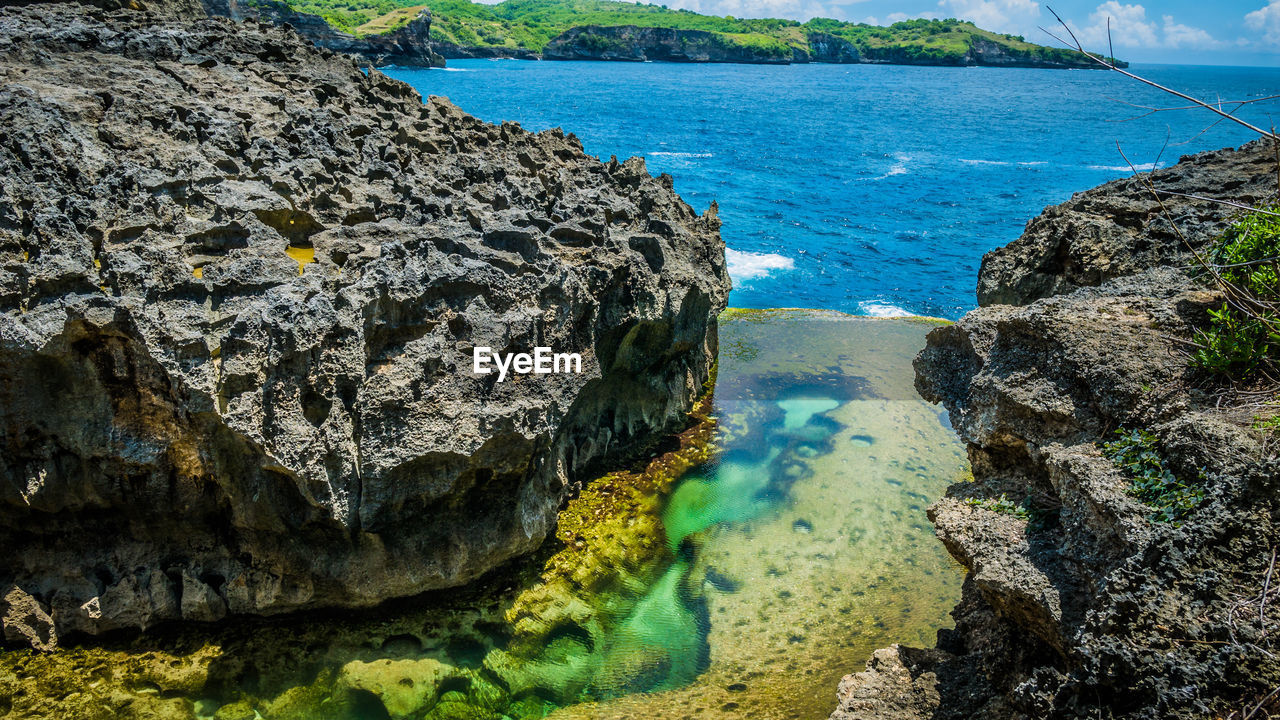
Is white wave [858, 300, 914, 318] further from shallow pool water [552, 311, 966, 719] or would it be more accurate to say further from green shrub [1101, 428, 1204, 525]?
green shrub [1101, 428, 1204, 525]

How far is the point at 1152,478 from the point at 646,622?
6.60 m

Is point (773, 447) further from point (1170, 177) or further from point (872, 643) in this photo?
point (1170, 177)

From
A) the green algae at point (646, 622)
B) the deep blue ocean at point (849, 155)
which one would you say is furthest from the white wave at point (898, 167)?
the green algae at point (646, 622)

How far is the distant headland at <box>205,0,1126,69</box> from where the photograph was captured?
4067 inches

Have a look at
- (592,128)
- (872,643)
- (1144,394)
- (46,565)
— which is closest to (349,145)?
(46,565)

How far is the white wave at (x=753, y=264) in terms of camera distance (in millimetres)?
29469

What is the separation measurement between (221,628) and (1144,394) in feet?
35.7

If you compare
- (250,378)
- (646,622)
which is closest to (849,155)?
(646,622)

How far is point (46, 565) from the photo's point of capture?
9430 millimetres

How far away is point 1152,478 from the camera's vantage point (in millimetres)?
6367

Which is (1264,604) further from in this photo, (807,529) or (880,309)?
(880,309)

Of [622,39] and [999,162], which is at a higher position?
[622,39]

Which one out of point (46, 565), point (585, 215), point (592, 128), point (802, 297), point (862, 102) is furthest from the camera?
point (862, 102)

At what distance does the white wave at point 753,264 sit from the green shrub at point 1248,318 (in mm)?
20753
